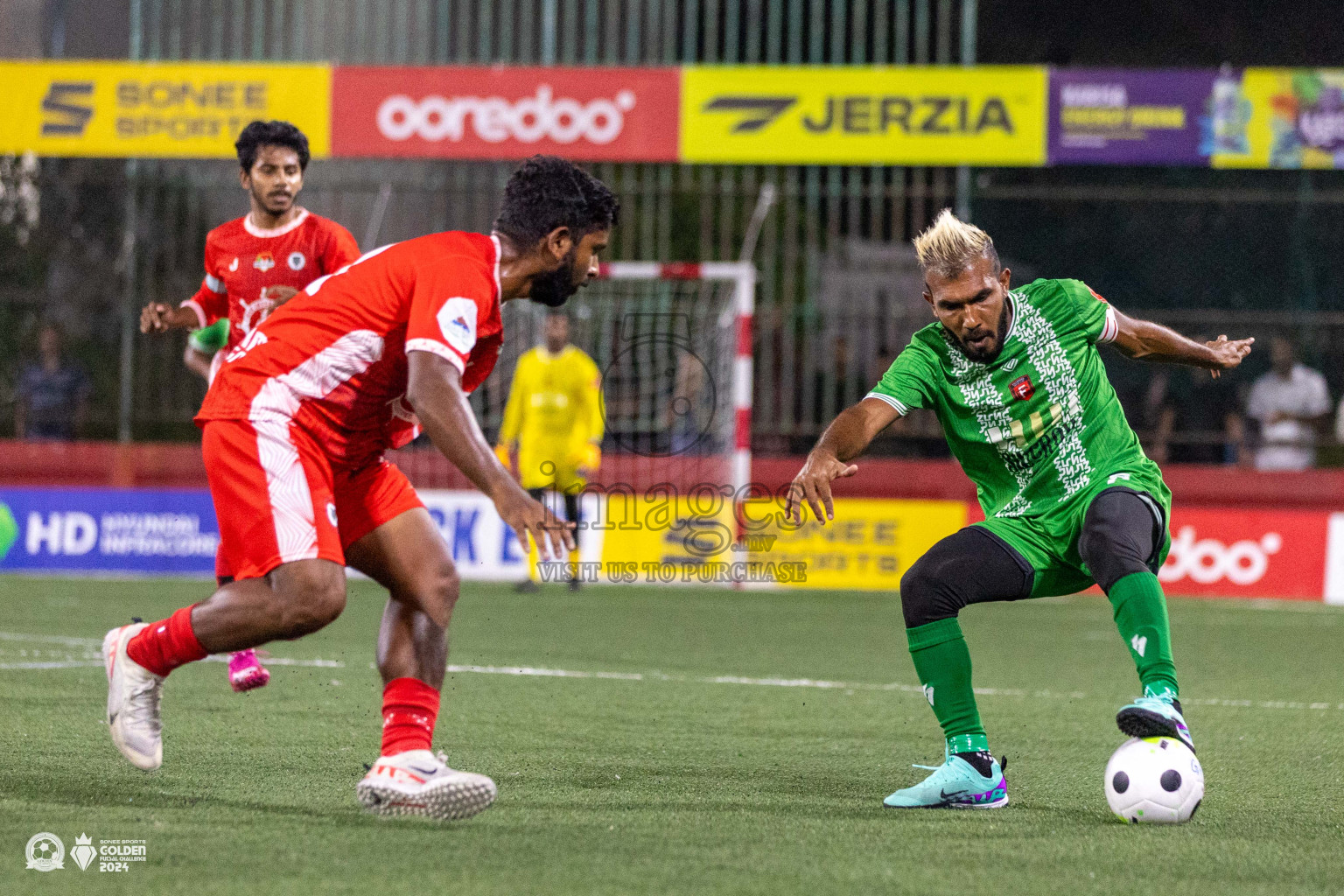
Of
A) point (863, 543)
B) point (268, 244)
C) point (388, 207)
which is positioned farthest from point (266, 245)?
point (388, 207)

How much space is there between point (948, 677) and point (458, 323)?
1848mm

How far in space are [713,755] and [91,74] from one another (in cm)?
1173

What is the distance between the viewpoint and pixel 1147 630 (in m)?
4.59

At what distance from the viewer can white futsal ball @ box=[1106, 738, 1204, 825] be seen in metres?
4.39

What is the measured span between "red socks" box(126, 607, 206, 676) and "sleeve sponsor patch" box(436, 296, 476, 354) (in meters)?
1.02

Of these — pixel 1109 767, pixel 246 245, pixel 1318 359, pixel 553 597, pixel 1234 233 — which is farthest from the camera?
pixel 1234 233

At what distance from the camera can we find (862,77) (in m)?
14.4

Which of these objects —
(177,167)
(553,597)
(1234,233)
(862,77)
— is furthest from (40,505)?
(1234,233)

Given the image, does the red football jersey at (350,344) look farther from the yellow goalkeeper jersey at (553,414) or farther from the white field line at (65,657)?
the yellow goalkeeper jersey at (553,414)

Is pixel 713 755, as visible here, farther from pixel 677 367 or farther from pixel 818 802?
pixel 677 367

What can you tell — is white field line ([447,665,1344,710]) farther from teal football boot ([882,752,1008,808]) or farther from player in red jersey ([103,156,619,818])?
player in red jersey ([103,156,619,818])

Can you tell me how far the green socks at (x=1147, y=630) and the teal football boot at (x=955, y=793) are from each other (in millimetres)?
530

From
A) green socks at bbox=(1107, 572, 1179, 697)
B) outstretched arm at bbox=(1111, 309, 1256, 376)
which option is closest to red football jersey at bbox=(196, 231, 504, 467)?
green socks at bbox=(1107, 572, 1179, 697)

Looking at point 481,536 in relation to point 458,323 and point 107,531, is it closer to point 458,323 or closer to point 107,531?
point 107,531
